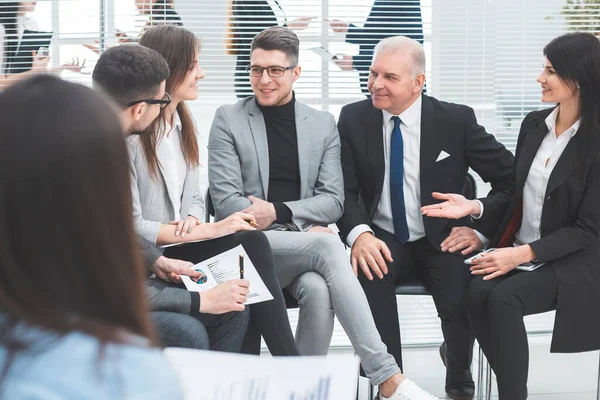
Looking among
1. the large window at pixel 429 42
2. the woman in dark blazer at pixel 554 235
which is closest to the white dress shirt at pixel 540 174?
the woman in dark blazer at pixel 554 235

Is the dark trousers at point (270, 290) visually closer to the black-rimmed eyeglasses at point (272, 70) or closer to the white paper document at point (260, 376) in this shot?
the black-rimmed eyeglasses at point (272, 70)

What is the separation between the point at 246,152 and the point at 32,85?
7.76 feet

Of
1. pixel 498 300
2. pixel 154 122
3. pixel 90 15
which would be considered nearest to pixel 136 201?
pixel 154 122

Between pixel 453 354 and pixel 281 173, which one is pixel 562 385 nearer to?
pixel 453 354

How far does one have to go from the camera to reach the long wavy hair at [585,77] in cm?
281

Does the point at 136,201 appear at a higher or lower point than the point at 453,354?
higher

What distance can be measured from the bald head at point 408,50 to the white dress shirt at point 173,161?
3.17 ft

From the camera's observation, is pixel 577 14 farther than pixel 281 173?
Yes

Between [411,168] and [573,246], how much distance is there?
730mm

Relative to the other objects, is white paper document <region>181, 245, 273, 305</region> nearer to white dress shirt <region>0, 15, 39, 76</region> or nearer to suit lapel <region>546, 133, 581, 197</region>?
suit lapel <region>546, 133, 581, 197</region>

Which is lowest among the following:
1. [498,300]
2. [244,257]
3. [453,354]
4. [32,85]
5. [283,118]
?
[453,354]

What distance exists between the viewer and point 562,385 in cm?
337

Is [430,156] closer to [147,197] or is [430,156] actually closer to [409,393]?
[409,393]

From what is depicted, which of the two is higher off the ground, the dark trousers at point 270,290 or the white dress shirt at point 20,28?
the white dress shirt at point 20,28
